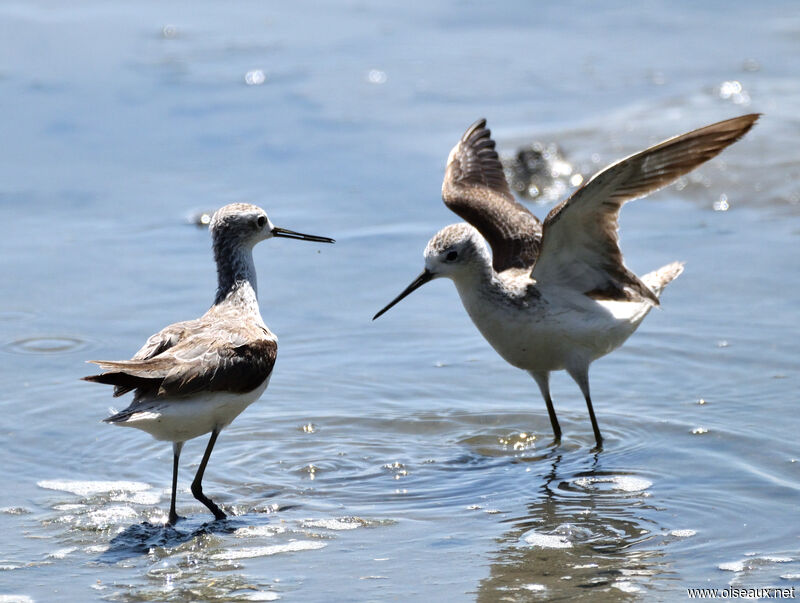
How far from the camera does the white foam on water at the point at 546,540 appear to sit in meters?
6.03

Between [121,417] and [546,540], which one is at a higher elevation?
[121,417]

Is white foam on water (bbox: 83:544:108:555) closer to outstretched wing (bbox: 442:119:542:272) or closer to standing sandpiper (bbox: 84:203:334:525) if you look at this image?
standing sandpiper (bbox: 84:203:334:525)

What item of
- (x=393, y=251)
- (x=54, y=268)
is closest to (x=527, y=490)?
(x=393, y=251)

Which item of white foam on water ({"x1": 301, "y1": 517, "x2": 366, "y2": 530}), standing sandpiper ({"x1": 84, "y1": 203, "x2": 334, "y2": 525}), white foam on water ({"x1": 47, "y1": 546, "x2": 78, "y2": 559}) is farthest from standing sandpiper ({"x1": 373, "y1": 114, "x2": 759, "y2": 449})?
white foam on water ({"x1": 47, "y1": 546, "x2": 78, "y2": 559})

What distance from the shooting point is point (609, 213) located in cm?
738

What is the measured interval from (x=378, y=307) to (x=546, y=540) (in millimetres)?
3214

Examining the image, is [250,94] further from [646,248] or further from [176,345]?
[176,345]

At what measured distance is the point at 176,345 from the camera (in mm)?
6328

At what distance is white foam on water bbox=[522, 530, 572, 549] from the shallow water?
0.02m

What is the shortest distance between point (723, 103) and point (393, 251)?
15.1 feet

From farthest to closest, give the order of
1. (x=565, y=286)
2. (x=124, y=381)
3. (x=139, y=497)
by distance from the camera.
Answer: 1. (x=565, y=286)
2. (x=139, y=497)
3. (x=124, y=381)

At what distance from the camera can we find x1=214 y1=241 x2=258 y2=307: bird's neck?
7086 mm

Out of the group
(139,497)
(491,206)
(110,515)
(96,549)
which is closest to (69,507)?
(110,515)

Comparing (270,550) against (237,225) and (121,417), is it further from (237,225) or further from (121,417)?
(237,225)
